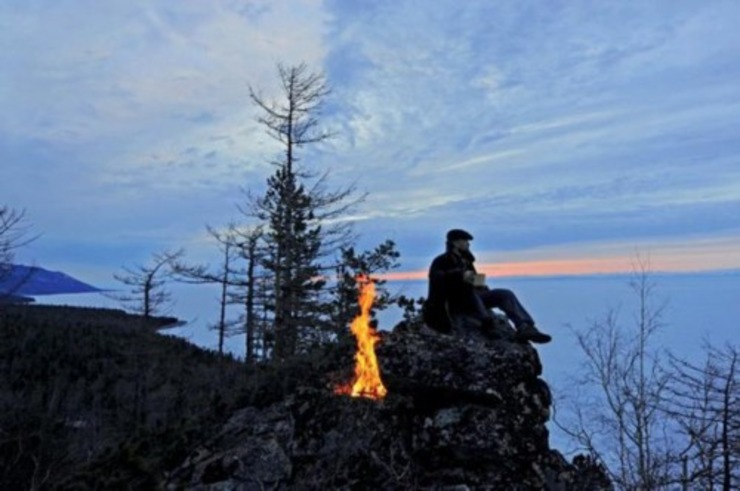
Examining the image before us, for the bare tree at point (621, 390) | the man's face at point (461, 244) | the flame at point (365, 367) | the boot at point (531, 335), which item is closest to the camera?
the flame at point (365, 367)

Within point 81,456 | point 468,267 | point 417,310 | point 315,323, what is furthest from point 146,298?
point 468,267

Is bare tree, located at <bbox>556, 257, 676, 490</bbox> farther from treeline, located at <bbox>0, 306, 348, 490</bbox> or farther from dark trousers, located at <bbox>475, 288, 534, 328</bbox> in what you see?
treeline, located at <bbox>0, 306, 348, 490</bbox>

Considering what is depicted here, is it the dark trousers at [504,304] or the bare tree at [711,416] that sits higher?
the dark trousers at [504,304]

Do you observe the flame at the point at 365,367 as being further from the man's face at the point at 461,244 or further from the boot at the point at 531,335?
the boot at the point at 531,335

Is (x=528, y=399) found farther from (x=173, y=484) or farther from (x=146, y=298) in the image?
(x=146, y=298)

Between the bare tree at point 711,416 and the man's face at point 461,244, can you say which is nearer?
the bare tree at point 711,416

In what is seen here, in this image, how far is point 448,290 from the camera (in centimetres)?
962

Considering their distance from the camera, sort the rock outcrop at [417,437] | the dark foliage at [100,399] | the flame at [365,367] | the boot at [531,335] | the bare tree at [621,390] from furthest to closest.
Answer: the bare tree at [621,390], the boot at [531,335], the flame at [365,367], the dark foliage at [100,399], the rock outcrop at [417,437]

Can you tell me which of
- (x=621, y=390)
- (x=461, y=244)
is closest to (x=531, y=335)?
(x=461, y=244)

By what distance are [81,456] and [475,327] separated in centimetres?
639

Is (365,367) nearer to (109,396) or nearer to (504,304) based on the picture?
(504,304)

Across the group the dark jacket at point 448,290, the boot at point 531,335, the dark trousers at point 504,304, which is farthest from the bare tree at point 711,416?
the dark jacket at point 448,290

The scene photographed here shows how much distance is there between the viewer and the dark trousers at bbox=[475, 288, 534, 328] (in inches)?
378

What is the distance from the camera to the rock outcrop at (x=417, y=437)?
24.8ft
